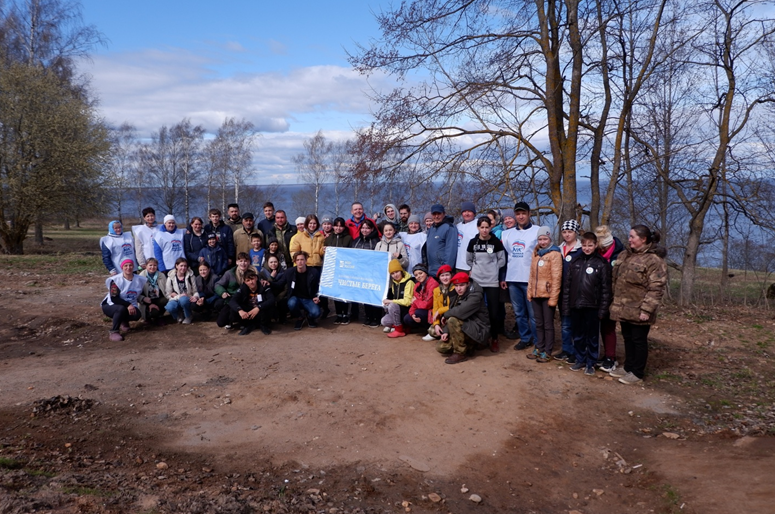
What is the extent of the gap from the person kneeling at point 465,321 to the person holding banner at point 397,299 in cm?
114

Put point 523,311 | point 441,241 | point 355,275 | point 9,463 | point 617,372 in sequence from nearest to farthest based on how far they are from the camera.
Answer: point 9,463 → point 617,372 → point 523,311 → point 441,241 → point 355,275

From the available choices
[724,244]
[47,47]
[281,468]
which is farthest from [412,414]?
[47,47]

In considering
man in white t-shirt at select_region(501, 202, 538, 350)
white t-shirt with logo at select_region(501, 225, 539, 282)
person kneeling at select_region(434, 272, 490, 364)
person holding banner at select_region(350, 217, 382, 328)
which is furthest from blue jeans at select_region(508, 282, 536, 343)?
person holding banner at select_region(350, 217, 382, 328)

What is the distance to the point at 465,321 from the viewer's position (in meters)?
7.17

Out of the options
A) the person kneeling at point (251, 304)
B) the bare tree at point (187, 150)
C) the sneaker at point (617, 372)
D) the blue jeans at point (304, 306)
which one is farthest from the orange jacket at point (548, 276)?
the bare tree at point (187, 150)

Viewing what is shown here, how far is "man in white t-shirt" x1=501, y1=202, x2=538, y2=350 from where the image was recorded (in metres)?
7.46

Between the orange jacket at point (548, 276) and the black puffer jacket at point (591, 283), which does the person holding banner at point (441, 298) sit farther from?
the black puffer jacket at point (591, 283)

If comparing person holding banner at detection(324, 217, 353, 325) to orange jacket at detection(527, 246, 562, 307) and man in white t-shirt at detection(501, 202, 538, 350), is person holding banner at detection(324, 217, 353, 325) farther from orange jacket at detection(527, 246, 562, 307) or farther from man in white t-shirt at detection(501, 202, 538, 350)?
orange jacket at detection(527, 246, 562, 307)

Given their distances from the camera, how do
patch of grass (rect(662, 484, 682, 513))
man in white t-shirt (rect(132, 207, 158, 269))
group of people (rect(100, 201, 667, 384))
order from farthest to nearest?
man in white t-shirt (rect(132, 207, 158, 269)), group of people (rect(100, 201, 667, 384)), patch of grass (rect(662, 484, 682, 513))

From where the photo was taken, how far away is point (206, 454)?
4.69m

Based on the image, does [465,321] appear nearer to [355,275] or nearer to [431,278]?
[431,278]

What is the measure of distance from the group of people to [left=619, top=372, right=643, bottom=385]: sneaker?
0.01m

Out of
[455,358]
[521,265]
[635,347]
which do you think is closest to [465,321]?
[455,358]

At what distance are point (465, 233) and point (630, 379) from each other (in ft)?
10.5
